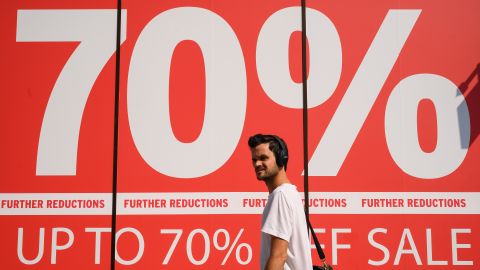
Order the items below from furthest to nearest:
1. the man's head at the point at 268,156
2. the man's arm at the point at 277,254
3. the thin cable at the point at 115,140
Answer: the thin cable at the point at 115,140, the man's head at the point at 268,156, the man's arm at the point at 277,254

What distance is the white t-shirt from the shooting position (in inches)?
77.6

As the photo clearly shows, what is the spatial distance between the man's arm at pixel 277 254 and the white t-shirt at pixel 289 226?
3cm

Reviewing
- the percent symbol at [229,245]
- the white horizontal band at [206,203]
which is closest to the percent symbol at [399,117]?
the white horizontal band at [206,203]

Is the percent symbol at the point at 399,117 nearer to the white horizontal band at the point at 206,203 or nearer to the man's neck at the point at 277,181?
the white horizontal band at the point at 206,203

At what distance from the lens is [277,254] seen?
6.34ft

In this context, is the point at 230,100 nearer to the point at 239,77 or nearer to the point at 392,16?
the point at 239,77

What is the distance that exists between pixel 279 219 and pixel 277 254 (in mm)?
153

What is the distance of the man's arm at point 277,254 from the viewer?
6.28ft

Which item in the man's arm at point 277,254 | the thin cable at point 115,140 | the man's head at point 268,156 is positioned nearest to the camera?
the man's arm at point 277,254

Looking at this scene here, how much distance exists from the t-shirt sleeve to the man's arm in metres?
0.02

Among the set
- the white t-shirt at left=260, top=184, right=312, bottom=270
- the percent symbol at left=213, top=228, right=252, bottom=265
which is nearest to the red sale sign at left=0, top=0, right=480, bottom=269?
the percent symbol at left=213, top=228, right=252, bottom=265

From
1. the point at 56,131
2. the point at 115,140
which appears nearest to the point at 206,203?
the point at 115,140

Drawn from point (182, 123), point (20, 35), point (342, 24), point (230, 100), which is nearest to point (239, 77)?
point (230, 100)

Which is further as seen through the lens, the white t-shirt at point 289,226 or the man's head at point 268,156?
the man's head at point 268,156
